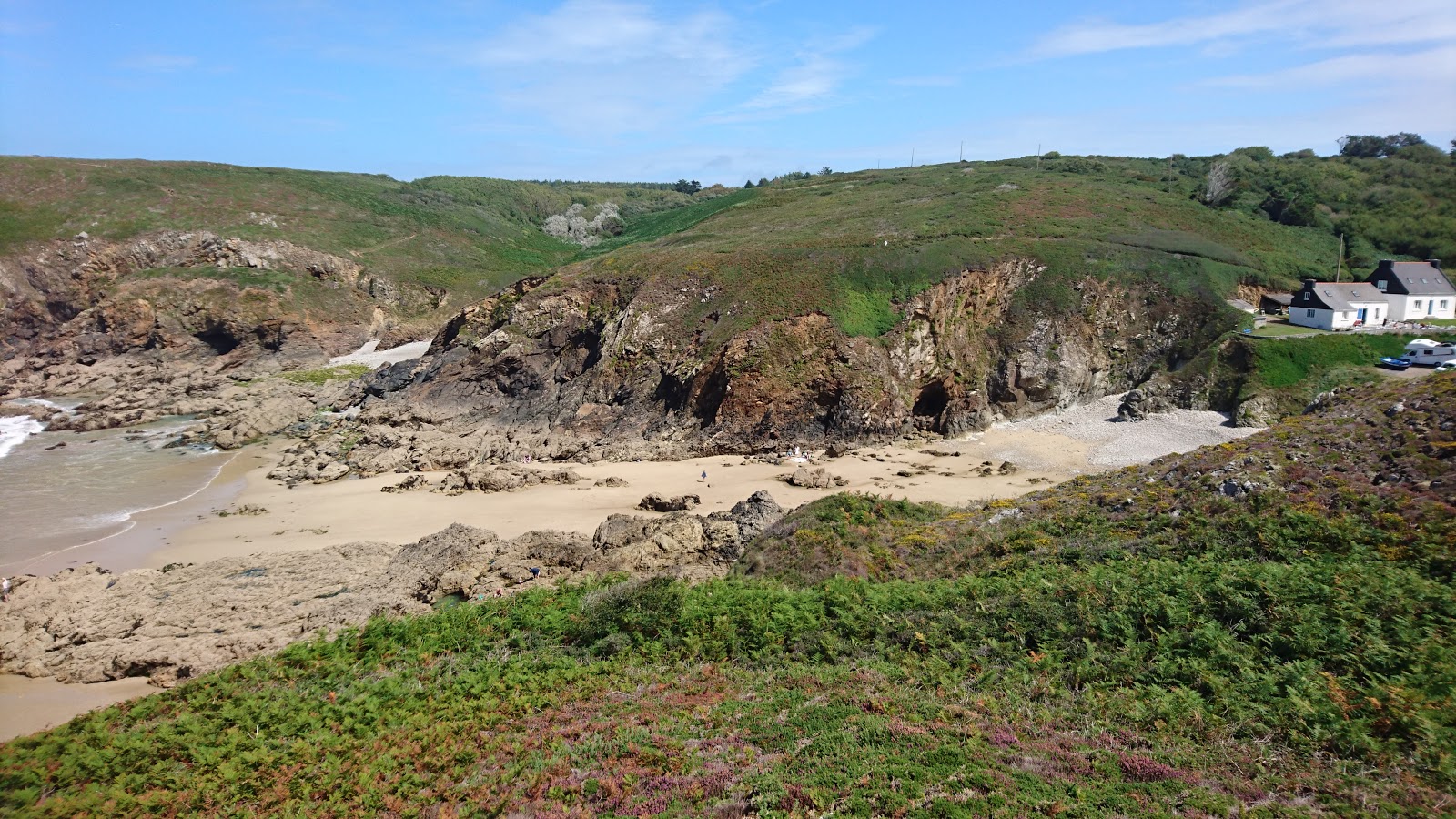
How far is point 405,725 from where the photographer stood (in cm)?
1080

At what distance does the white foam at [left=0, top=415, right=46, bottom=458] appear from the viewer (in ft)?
125

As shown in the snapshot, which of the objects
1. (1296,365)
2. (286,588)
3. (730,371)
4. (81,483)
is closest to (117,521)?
(81,483)

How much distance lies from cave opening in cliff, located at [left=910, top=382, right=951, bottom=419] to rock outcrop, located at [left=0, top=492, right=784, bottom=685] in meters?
19.7

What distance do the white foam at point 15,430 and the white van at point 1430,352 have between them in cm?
6911

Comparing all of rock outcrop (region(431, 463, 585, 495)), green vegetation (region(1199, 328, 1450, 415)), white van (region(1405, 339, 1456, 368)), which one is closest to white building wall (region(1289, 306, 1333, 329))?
green vegetation (region(1199, 328, 1450, 415))

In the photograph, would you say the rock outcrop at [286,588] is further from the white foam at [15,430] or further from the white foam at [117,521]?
the white foam at [15,430]

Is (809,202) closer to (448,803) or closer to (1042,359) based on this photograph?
(1042,359)

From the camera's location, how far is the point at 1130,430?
38125 millimetres

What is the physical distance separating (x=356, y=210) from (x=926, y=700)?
9563cm

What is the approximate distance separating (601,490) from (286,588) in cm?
1318

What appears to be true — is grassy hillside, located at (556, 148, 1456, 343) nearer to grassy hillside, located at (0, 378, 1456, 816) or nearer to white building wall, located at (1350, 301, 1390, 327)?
white building wall, located at (1350, 301, 1390, 327)

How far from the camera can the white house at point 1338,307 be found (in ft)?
137

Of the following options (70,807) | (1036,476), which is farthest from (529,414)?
(70,807)

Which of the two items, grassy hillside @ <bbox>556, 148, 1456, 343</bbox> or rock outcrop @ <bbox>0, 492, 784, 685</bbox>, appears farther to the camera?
grassy hillside @ <bbox>556, 148, 1456, 343</bbox>
